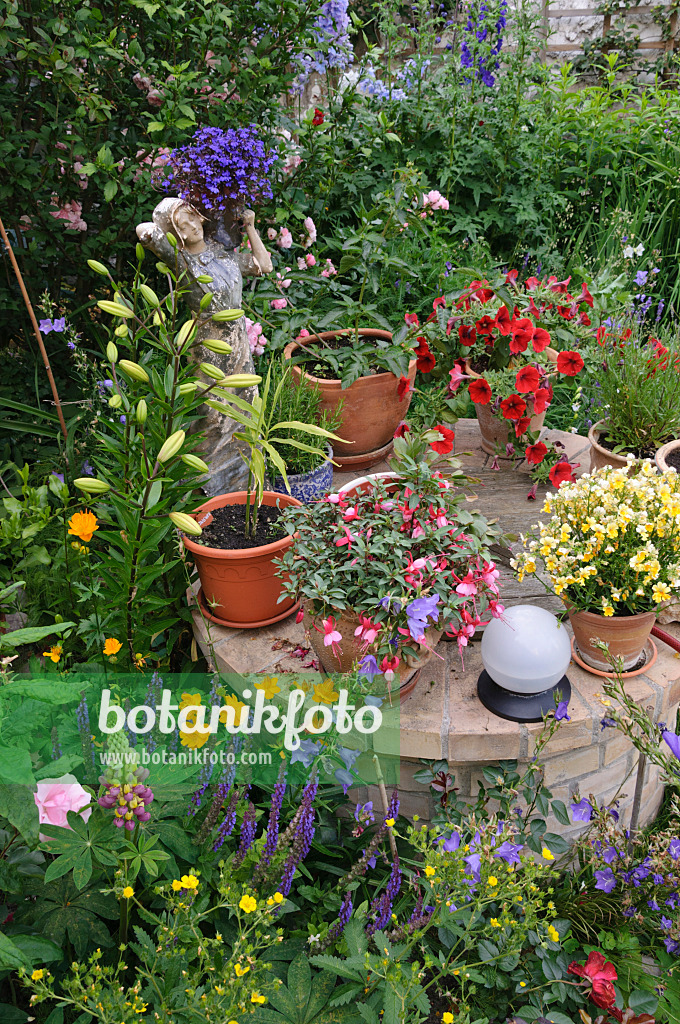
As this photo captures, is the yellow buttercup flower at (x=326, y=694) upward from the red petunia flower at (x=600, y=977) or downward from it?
upward

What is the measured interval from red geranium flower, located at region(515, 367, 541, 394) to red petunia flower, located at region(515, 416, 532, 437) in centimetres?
10

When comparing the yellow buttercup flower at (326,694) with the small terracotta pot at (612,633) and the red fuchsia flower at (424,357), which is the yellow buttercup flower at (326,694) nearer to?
the small terracotta pot at (612,633)

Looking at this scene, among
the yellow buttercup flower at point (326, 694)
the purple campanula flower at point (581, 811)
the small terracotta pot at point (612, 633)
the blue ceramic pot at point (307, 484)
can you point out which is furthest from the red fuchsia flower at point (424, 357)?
the purple campanula flower at point (581, 811)

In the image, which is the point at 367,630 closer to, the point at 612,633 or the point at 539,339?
the point at 612,633

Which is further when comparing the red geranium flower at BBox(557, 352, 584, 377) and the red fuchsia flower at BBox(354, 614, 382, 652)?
the red geranium flower at BBox(557, 352, 584, 377)

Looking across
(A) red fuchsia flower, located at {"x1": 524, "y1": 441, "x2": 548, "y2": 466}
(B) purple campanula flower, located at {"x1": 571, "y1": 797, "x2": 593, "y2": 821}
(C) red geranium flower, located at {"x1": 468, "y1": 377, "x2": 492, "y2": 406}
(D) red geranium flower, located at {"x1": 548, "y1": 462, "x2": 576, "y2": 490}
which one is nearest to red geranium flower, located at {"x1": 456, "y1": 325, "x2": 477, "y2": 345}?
(C) red geranium flower, located at {"x1": 468, "y1": 377, "x2": 492, "y2": 406}

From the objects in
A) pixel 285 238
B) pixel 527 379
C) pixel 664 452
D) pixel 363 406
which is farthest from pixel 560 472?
pixel 285 238

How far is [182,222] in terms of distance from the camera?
6.88 ft

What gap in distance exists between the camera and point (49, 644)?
2.19 meters

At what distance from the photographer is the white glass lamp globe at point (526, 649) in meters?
1.64

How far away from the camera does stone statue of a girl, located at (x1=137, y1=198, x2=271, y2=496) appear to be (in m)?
2.08

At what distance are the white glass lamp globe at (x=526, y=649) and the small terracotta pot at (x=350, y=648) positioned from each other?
139mm

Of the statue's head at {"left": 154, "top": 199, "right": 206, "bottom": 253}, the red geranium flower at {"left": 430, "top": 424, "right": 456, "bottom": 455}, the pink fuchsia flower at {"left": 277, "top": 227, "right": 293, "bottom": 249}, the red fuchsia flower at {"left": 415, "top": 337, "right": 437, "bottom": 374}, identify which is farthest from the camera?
the pink fuchsia flower at {"left": 277, "top": 227, "right": 293, "bottom": 249}

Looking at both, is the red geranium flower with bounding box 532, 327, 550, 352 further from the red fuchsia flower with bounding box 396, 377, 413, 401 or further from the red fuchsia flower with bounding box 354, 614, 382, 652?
the red fuchsia flower with bounding box 354, 614, 382, 652
